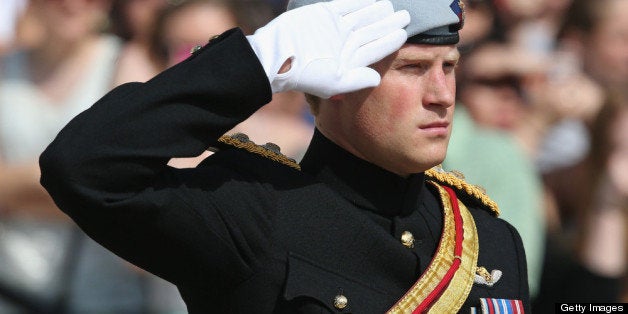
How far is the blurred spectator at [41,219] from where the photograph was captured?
5379mm

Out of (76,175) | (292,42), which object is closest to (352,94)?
(292,42)

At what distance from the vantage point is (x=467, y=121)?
5.96 meters

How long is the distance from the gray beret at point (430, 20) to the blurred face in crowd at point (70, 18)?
251 centimetres

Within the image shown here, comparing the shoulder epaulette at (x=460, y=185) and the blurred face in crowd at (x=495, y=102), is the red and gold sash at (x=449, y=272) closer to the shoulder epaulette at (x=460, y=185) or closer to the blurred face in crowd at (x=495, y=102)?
the shoulder epaulette at (x=460, y=185)

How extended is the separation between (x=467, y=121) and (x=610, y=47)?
98 centimetres

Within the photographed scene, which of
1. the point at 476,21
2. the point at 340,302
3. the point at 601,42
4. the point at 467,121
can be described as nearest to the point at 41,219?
the point at 467,121

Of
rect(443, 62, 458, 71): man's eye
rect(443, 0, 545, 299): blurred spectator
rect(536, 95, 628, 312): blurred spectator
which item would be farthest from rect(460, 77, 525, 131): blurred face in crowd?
rect(443, 62, 458, 71): man's eye

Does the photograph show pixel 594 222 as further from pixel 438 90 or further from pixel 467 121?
pixel 438 90

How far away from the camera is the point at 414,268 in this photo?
3.21 m

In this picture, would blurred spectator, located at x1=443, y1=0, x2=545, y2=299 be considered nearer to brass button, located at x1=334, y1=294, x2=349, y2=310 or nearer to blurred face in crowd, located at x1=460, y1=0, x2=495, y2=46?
blurred face in crowd, located at x1=460, y1=0, x2=495, y2=46

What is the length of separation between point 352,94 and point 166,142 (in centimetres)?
56

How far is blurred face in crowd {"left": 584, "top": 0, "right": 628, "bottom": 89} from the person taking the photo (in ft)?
20.9

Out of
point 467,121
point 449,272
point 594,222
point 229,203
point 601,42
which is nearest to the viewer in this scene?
→ point 229,203

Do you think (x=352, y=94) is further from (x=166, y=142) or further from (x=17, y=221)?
(x=17, y=221)
